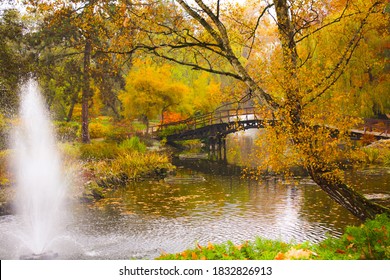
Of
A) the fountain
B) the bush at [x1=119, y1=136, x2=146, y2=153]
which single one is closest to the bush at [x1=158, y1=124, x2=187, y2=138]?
the bush at [x1=119, y1=136, x2=146, y2=153]

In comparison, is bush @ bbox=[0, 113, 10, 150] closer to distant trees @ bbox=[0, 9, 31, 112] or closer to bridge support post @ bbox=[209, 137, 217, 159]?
distant trees @ bbox=[0, 9, 31, 112]

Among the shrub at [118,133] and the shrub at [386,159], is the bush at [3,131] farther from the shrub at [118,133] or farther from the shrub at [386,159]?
the shrub at [386,159]

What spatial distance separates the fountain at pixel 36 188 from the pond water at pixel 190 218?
0.28 metres

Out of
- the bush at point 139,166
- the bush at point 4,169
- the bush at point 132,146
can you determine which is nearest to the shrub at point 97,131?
the bush at point 132,146

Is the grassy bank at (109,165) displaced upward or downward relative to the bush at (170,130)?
downward

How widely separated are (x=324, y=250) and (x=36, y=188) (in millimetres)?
12095

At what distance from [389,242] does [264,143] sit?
10.4 ft

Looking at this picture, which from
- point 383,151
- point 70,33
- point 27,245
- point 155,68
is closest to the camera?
point 27,245

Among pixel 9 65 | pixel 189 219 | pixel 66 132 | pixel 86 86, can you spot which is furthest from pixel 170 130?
pixel 189 219

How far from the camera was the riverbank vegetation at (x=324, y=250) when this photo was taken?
7.32m

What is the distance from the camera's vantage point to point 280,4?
34.4 ft

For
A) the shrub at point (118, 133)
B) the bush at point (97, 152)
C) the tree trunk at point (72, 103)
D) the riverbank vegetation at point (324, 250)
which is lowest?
the riverbank vegetation at point (324, 250)

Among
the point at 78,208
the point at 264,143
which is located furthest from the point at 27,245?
the point at 264,143

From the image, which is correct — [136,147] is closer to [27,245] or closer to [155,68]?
[155,68]
